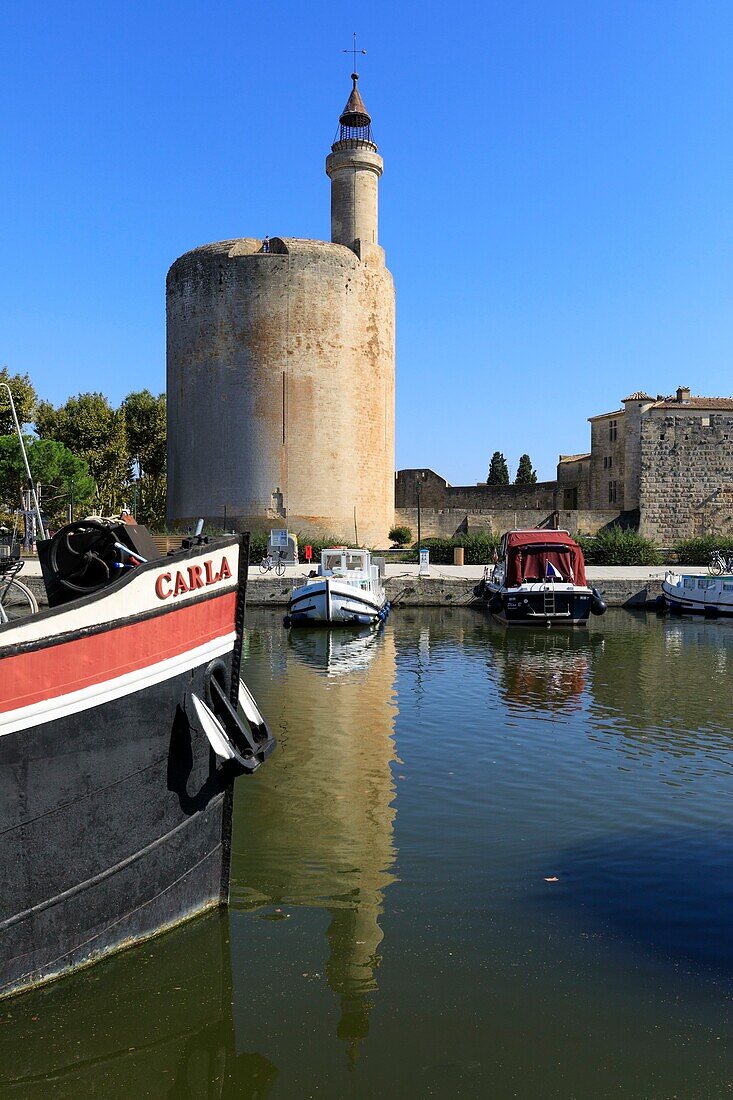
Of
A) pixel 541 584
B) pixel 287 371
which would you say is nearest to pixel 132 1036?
pixel 541 584

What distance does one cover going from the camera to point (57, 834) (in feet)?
15.0

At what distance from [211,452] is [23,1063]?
3921 cm

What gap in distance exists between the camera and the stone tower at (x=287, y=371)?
4128 cm

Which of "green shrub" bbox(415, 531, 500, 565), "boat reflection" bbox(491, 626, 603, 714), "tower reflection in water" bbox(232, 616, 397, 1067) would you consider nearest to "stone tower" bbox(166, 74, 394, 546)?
"green shrub" bbox(415, 531, 500, 565)

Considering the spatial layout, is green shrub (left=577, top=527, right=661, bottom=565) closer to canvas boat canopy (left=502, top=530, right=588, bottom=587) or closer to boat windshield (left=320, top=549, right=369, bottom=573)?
canvas boat canopy (left=502, top=530, right=588, bottom=587)

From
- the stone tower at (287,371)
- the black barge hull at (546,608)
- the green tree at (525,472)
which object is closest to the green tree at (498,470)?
the green tree at (525,472)

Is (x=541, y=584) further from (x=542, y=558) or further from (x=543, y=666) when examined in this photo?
(x=543, y=666)

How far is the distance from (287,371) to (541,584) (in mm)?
21126

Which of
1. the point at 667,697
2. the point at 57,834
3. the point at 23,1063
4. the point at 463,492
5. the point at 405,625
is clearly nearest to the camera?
the point at 23,1063

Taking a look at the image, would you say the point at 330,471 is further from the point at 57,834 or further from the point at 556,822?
the point at 57,834

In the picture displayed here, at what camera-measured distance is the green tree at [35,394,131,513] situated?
49.9 metres

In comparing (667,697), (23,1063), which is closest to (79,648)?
(23,1063)

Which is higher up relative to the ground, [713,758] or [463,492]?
[463,492]

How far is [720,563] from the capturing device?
3162 centimetres
